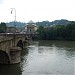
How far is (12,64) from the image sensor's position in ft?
121

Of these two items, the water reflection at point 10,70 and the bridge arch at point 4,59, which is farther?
the bridge arch at point 4,59

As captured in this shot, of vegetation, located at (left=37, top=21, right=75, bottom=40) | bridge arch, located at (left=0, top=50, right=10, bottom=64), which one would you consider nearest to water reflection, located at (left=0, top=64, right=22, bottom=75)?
bridge arch, located at (left=0, top=50, right=10, bottom=64)

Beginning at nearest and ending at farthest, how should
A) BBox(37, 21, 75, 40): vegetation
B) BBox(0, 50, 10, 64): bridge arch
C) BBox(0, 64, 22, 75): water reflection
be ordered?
BBox(0, 64, 22, 75): water reflection, BBox(0, 50, 10, 64): bridge arch, BBox(37, 21, 75, 40): vegetation

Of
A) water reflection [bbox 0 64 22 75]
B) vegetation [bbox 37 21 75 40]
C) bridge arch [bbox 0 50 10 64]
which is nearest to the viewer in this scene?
water reflection [bbox 0 64 22 75]

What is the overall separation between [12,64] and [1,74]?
6194 millimetres

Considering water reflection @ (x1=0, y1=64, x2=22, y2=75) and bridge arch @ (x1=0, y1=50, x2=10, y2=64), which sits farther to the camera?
bridge arch @ (x1=0, y1=50, x2=10, y2=64)

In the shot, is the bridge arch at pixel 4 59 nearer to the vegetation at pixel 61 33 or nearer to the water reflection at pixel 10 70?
the water reflection at pixel 10 70

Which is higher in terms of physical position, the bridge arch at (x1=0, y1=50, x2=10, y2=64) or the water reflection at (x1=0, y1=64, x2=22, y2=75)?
the bridge arch at (x1=0, y1=50, x2=10, y2=64)

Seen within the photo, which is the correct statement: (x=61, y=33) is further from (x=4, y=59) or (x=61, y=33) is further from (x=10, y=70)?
(x=10, y=70)

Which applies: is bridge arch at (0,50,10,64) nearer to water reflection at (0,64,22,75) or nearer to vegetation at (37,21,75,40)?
water reflection at (0,64,22,75)

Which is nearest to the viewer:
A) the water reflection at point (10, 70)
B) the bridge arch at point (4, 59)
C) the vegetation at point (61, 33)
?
the water reflection at point (10, 70)

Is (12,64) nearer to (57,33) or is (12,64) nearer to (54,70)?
(54,70)

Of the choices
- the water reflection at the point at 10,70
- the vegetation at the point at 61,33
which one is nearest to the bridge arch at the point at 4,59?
the water reflection at the point at 10,70

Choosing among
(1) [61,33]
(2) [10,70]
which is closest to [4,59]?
(2) [10,70]
